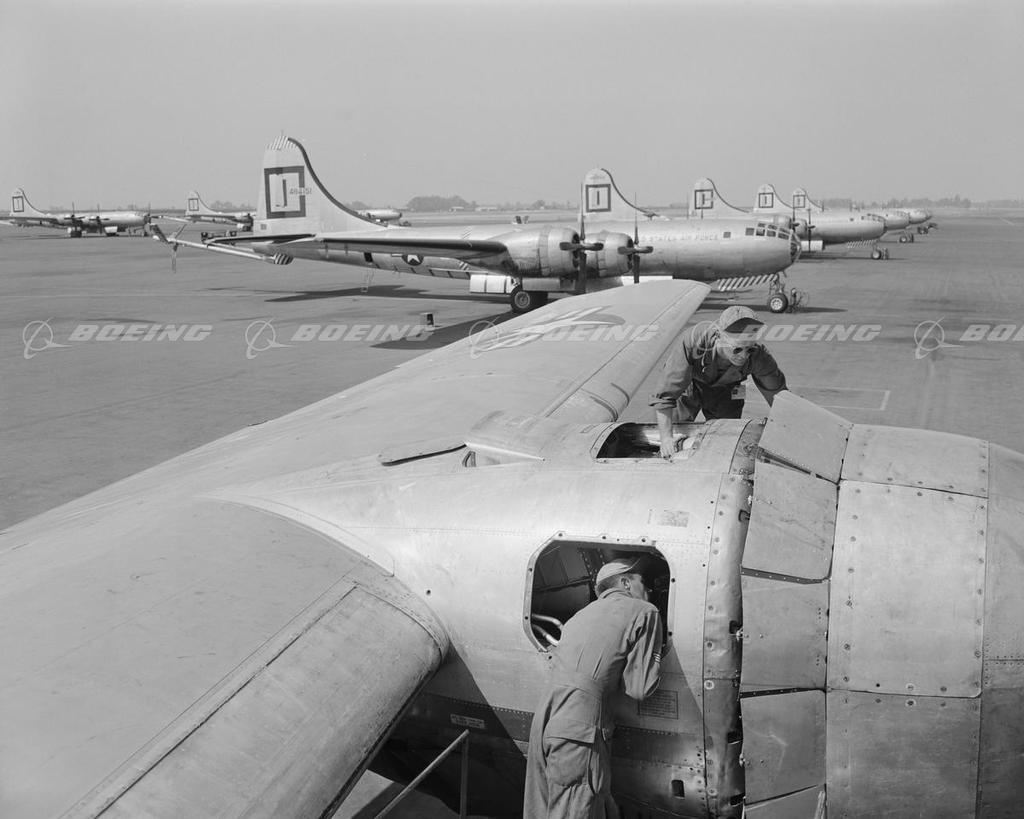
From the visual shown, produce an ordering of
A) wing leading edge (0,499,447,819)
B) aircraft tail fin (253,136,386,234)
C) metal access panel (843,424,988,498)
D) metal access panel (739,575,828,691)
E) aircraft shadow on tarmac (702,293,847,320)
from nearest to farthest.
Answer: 1. wing leading edge (0,499,447,819)
2. metal access panel (739,575,828,691)
3. metal access panel (843,424,988,498)
4. aircraft shadow on tarmac (702,293,847,320)
5. aircraft tail fin (253,136,386,234)

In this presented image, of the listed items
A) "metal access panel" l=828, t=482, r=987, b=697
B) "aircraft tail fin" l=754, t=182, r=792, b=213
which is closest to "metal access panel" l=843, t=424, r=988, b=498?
"metal access panel" l=828, t=482, r=987, b=697

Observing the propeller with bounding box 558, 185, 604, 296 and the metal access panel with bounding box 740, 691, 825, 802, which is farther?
the propeller with bounding box 558, 185, 604, 296

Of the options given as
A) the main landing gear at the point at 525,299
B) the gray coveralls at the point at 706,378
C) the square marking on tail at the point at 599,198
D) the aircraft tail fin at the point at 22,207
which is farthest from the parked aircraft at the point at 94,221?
the gray coveralls at the point at 706,378

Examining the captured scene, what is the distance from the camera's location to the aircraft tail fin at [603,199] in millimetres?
46156

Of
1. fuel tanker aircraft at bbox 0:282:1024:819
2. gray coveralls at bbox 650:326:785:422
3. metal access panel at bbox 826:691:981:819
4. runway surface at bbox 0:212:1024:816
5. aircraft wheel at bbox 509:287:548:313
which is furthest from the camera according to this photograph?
aircraft wheel at bbox 509:287:548:313

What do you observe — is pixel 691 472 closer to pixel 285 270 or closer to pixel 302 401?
pixel 302 401

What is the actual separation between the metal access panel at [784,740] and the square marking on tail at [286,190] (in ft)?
122

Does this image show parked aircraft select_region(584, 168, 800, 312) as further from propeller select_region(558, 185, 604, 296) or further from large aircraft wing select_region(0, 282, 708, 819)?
large aircraft wing select_region(0, 282, 708, 819)

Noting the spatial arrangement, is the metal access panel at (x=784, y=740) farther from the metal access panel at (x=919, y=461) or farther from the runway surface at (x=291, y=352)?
the runway surface at (x=291, y=352)

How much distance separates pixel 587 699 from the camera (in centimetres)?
443

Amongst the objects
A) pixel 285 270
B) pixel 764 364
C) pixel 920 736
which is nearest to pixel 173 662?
pixel 920 736

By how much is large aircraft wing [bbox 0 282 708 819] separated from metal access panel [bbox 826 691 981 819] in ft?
7.07

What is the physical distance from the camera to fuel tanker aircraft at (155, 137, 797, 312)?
2961 centimetres

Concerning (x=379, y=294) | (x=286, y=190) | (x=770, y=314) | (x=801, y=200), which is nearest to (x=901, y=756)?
(x=770, y=314)
